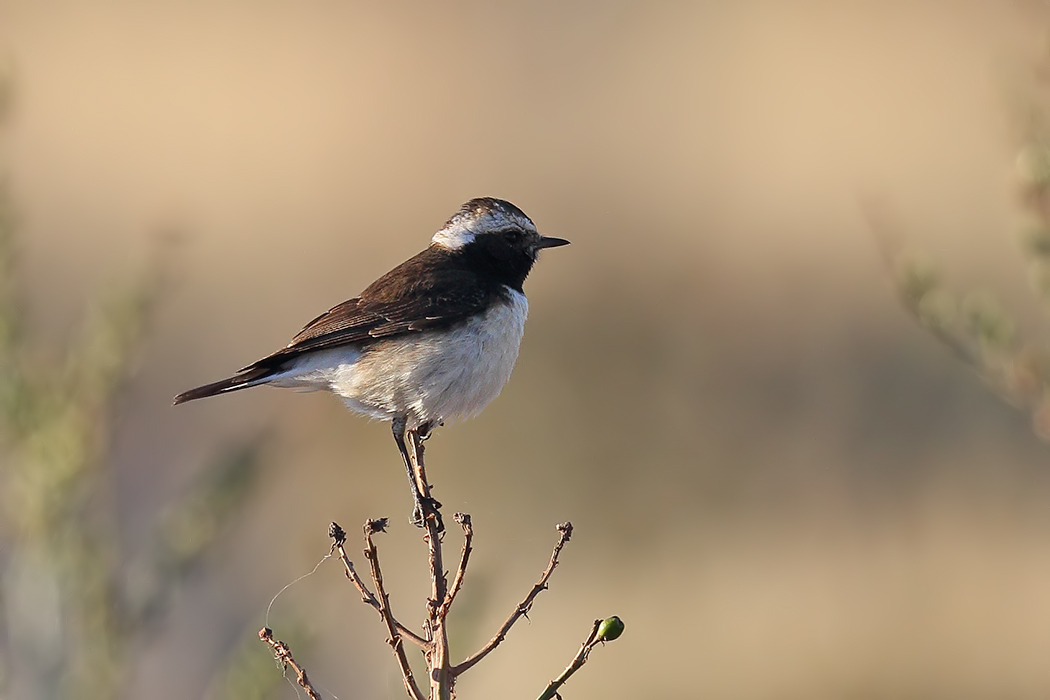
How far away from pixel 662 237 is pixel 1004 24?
16.9 feet

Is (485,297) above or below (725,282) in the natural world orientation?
below

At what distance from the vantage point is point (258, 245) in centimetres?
1456

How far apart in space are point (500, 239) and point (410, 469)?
1.20 meters

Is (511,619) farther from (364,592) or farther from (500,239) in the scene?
(500,239)

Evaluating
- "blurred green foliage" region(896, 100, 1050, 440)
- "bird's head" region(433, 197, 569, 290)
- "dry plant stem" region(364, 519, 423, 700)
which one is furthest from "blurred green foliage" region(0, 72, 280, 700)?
"blurred green foliage" region(896, 100, 1050, 440)

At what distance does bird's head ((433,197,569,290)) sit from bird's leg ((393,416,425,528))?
0.82 m

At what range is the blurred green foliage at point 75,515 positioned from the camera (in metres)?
3.88

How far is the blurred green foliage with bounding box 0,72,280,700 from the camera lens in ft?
12.7

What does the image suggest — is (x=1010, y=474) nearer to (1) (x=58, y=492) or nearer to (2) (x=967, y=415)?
(2) (x=967, y=415)

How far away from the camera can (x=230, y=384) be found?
4.20m

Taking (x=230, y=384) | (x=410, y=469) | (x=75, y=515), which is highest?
(x=230, y=384)

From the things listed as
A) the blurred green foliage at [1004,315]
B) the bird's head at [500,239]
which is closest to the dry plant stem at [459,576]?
the blurred green foliage at [1004,315]

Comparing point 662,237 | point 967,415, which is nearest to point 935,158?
point 662,237

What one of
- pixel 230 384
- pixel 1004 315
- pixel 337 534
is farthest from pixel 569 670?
pixel 230 384
